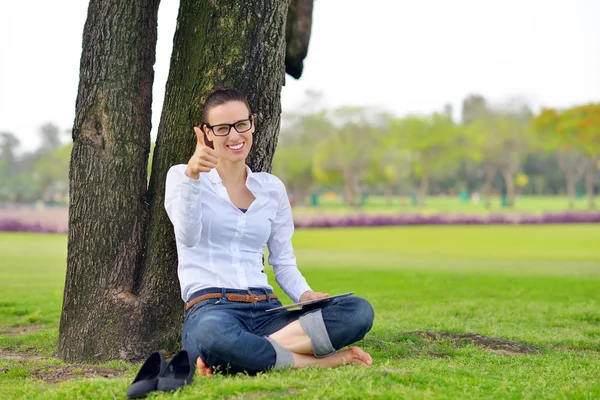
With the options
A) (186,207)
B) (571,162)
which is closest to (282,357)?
(186,207)

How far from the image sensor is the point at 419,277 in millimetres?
A: 12727

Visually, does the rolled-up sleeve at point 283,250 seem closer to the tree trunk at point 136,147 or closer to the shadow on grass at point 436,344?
the tree trunk at point 136,147

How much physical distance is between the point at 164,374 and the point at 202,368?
0.37 meters

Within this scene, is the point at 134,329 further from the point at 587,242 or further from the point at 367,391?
the point at 587,242

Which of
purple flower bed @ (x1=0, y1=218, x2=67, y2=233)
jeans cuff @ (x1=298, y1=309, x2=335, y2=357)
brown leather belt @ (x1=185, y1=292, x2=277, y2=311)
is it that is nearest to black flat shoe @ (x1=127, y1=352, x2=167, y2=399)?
brown leather belt @ (x1=185, y1=292, x2=277, y2=311)

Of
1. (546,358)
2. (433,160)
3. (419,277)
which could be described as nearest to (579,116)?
(433,160)

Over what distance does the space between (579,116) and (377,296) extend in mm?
45652

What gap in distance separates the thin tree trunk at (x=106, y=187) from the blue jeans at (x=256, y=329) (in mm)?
1214

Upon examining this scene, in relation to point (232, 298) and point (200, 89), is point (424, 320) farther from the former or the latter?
point (232, 298)

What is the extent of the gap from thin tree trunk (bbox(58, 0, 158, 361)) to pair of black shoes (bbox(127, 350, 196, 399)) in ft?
5.11

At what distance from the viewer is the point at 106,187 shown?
5379 millimetres

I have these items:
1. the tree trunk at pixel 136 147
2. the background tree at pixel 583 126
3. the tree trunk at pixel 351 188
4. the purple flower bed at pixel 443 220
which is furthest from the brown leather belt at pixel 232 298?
the tree trunk at pixel 351 188

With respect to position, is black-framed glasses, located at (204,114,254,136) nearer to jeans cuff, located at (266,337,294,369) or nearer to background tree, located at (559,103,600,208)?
jeans cuff, located at (266,337,294,369)

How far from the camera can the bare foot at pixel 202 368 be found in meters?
4.04
